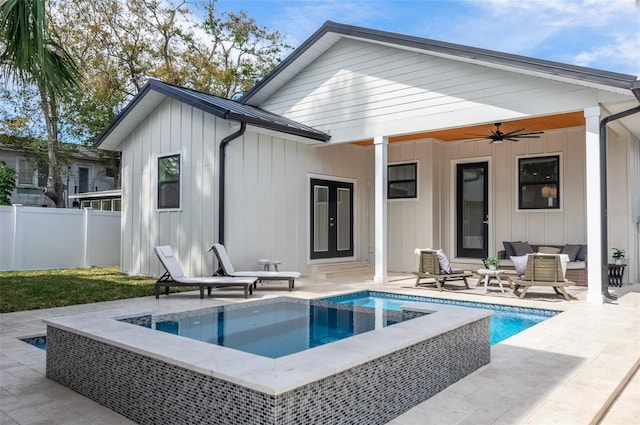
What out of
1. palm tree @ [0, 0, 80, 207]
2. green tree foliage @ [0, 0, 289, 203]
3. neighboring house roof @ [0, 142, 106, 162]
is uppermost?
green tree foliage @ [0, 0, 289, 203]

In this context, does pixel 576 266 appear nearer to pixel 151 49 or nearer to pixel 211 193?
A: pixel 211 193

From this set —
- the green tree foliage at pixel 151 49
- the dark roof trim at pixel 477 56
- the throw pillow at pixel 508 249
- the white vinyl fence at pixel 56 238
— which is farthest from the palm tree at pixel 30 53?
the green tree foliage at pixel 151 49

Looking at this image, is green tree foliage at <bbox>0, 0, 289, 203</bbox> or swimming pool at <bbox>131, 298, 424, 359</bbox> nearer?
swimming pool at <bbox>131, 298, 424, 359</bbox>

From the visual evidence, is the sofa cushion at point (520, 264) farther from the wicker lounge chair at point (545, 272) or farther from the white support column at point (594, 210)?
the white support column at point (594, 210)

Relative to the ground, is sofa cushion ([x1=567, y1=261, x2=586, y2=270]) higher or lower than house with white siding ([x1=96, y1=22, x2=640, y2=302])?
lower

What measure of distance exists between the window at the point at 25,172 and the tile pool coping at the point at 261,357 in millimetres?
23024

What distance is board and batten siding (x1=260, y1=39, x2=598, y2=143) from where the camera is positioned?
316 inches

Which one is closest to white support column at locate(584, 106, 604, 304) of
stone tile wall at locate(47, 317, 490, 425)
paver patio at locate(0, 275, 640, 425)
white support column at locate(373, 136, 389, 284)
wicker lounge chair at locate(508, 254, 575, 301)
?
wicker lounge chair at locate(508, 254, 575, 301)

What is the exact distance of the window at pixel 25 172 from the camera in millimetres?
23388

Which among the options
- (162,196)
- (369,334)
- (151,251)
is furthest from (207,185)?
(369,334)

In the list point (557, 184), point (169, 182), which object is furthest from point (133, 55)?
point (557, 184)

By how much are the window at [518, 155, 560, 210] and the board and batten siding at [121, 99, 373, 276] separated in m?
4.46

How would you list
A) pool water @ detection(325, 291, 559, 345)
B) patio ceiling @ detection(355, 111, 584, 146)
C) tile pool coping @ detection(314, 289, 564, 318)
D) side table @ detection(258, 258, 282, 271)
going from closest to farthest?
pool water @ detection(325, 291, 559, 345) → tile pool coping @ detection(314, 289, 564, 318) → patio ceiling @ detection(355, 111, 584, 146) → side table @ detection(258, 258, 282, 271)

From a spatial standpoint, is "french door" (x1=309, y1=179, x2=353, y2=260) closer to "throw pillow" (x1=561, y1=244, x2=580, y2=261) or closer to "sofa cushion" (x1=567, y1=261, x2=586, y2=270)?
"throw pillow" (x1=561, y1=244, x2=580, y2=261)
